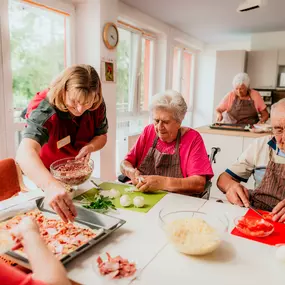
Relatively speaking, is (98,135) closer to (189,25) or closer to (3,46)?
(3,46)

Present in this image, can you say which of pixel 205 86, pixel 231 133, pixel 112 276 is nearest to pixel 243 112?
pixel 231 133

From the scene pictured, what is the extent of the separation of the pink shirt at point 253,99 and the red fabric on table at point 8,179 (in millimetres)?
3169

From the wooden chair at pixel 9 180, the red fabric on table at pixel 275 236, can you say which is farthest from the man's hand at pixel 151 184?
the wooden chair at pixel 9 180

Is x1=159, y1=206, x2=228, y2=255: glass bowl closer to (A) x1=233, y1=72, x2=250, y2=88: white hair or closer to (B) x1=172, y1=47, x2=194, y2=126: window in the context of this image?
(A) x1=233, y1=72, x2=250, y2=88: white hair

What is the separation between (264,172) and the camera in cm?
167

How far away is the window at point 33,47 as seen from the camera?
2795mm

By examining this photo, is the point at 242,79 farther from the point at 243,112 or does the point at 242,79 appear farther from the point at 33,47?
the point at 33,47

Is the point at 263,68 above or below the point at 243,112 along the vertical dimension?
above

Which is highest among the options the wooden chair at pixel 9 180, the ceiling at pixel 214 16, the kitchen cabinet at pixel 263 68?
the ceiling at pixel 214 16

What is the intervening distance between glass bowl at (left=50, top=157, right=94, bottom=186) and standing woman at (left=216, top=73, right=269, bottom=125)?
301cm

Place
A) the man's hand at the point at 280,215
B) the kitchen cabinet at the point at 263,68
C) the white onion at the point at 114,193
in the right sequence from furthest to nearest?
the kitchen cabinet at the point at 263,68 → the white onion at the point at 114,193 → the man's hand at the point at 280,215

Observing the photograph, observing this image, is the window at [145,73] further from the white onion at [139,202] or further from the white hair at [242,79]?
the white onion at [139,202]

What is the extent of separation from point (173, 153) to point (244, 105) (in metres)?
2.61

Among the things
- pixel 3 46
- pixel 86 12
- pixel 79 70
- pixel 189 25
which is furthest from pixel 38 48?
pixel 189 25
